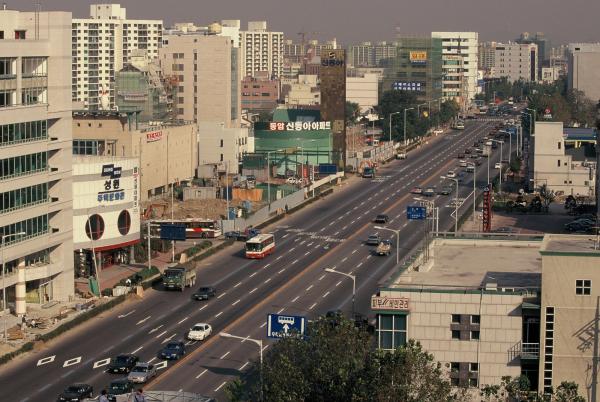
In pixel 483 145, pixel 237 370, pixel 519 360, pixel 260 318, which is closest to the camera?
pixel 519 360

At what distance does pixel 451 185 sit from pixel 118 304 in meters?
65.6

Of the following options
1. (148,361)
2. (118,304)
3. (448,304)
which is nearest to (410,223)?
(118,304)

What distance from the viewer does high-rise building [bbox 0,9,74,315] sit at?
76.6m

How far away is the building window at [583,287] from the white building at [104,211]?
42438mm

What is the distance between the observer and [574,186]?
134 meters

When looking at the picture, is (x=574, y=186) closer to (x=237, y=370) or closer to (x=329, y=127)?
(x=329, y=127)

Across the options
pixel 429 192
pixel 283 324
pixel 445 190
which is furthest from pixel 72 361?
pixel 445 190

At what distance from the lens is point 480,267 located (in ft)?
200

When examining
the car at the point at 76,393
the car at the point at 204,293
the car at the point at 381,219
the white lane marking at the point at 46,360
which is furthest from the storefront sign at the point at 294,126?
the car at the point at 76,393

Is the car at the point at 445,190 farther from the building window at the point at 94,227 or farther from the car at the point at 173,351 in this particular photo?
the car at the point at 173,351

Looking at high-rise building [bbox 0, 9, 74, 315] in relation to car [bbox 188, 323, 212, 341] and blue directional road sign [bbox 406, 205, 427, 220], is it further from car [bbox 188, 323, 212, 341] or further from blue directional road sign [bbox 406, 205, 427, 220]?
blue directional road sign [bbox 406, 205, 427, 220]

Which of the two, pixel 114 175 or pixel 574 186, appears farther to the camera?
pixel 574 186

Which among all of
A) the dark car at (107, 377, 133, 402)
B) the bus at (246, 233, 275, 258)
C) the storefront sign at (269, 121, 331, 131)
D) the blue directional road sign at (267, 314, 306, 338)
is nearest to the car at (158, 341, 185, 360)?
the dark car at (107, 377, 133, 402)

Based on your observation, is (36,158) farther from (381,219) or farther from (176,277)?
(381,219)
